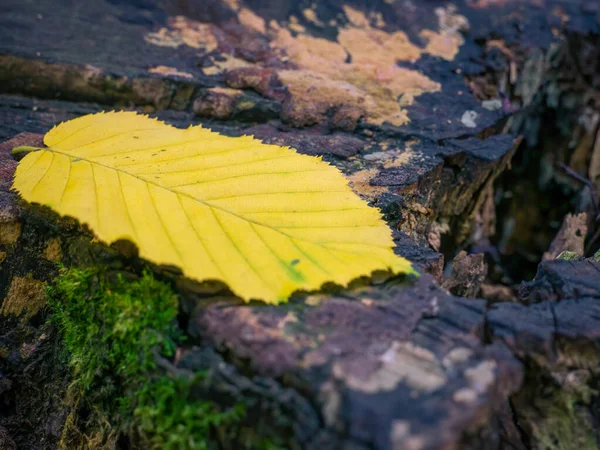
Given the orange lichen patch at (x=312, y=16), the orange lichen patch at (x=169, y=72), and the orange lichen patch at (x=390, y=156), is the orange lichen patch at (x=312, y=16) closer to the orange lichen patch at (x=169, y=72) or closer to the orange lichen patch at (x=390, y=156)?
the orange lichen patch at (x=169, y=72)

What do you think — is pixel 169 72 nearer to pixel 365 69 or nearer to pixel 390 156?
pixel 365 69

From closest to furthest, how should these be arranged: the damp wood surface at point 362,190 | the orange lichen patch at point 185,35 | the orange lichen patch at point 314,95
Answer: the damp wood surface at point 362,190 < the orange lichen patch at point 314,95 < the orange lichen patch at point 185,35

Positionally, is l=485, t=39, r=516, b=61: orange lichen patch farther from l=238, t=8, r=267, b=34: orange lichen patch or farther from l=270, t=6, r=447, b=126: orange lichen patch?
l=238, t=8, r=267, b=34: orange lichen patch

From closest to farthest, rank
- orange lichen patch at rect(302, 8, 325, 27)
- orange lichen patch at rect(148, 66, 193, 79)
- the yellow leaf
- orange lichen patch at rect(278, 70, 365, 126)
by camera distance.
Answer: the yellow leaf
orange lichen patch at rect(278, 70, 365, 126)
orange lichen patch at rect(148, 66, 193, 79)
orange lichen patch at rect(302, 8, 325, 27)

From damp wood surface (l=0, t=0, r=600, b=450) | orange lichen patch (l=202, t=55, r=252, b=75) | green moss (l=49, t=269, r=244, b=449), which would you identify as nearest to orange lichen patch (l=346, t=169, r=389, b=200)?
damp wood surface (l=0, t=0, r=600, b=450)

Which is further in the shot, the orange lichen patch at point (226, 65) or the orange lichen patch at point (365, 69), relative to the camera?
the orange lichen patch at point (226, 65)

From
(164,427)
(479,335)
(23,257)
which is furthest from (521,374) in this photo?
(23,257)

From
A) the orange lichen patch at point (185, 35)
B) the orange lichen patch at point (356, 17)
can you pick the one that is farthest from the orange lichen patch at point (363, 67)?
the orange lichen patch at point (185, 35)
